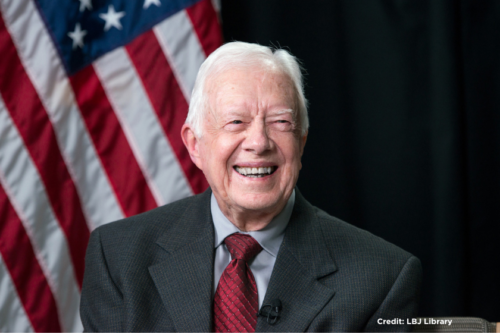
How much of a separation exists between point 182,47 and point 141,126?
1.61ft

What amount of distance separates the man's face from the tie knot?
0.39 ft

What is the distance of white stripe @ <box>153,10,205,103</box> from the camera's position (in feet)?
9.51

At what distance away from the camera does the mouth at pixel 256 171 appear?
1.81m

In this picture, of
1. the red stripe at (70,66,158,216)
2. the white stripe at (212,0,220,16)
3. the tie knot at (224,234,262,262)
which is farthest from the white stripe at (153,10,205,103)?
the tie knot at (224,234,262,262)

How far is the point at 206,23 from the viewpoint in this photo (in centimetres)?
297

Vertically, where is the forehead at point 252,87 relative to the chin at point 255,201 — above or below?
above

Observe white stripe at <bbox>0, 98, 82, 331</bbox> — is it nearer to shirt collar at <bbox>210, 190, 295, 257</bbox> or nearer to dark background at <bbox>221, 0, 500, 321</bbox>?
shirt collar at <bbox>210, 190, 295, 257</bbox>

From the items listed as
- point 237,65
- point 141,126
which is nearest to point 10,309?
point 141,126

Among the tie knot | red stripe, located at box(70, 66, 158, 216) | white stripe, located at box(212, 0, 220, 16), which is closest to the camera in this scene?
the tie knot

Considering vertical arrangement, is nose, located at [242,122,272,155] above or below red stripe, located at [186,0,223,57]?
below

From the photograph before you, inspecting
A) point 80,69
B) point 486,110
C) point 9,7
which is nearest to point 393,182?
point 486,110

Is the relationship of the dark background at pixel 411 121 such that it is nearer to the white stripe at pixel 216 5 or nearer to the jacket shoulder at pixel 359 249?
the white stripe at pixel 216 5

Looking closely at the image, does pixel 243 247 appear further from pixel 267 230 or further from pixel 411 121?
pixel 411 121

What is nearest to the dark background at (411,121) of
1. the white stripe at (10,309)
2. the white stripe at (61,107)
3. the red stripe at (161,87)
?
the red stripe at (161,87)
